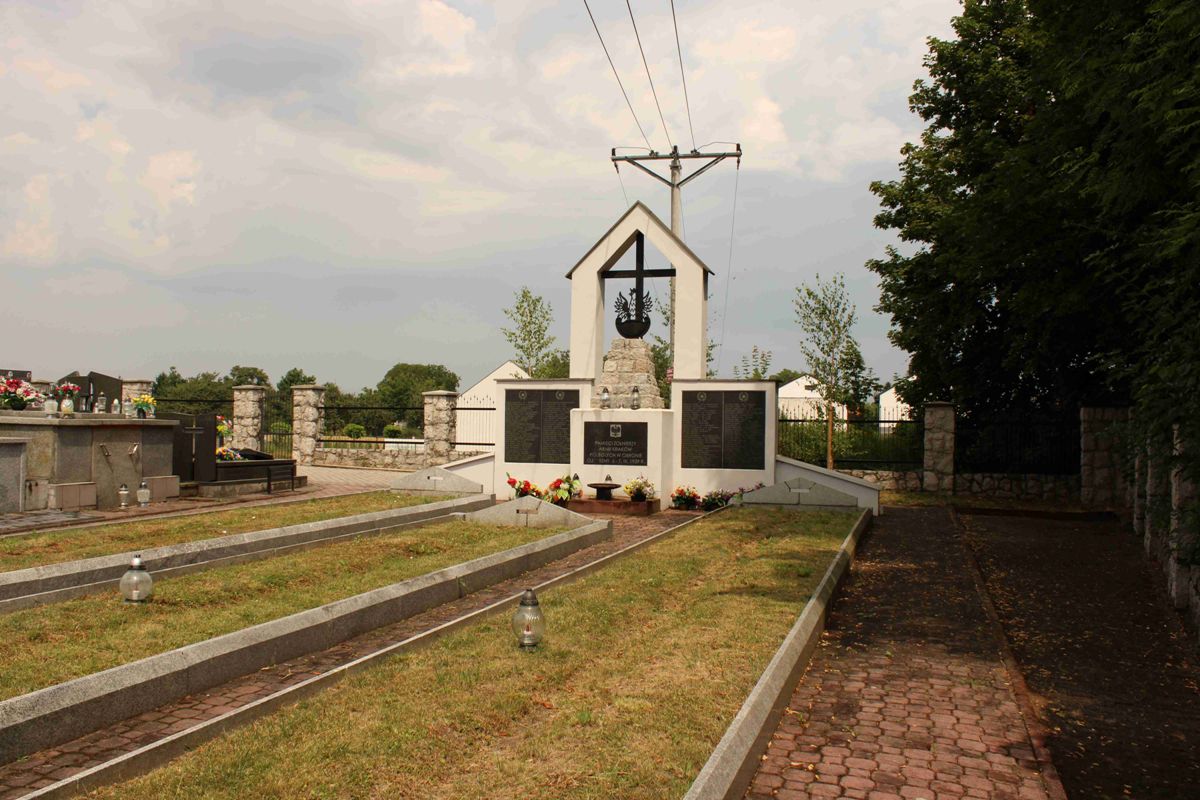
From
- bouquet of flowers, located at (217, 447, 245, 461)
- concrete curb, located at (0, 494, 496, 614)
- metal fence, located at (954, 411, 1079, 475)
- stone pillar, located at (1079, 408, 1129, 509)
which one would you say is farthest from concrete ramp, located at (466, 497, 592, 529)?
metal fence, located at (954, 411, 1079, 475)

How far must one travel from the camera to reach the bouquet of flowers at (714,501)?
16.9 metres

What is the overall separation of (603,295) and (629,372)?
76.0 inches

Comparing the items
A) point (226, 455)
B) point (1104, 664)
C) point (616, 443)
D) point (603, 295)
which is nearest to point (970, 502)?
point (616, 443)

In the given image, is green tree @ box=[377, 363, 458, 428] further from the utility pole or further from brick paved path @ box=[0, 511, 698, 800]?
brick paved path @ box=[0, 511, 698, 800]

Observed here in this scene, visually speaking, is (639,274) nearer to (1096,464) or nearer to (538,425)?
(538,425)

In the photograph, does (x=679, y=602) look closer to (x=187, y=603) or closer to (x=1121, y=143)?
(x=187, y=603)

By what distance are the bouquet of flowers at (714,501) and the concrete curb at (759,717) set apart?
29.1 ft

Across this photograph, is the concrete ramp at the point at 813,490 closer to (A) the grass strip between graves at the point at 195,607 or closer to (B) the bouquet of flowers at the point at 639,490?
(B) the bouquet of flowers at the point at 639,490

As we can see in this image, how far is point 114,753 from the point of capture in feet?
14.8

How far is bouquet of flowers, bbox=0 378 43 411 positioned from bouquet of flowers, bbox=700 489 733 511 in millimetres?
11826

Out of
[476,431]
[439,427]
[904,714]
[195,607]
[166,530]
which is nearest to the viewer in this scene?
[904,714]

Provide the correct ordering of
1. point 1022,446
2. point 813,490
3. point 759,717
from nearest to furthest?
point 759,717, point 813,490, point 1022,446

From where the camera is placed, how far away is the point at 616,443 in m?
17.5

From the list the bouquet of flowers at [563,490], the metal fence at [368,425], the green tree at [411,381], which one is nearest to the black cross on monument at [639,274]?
the bouquet of flowers at [563,490]
